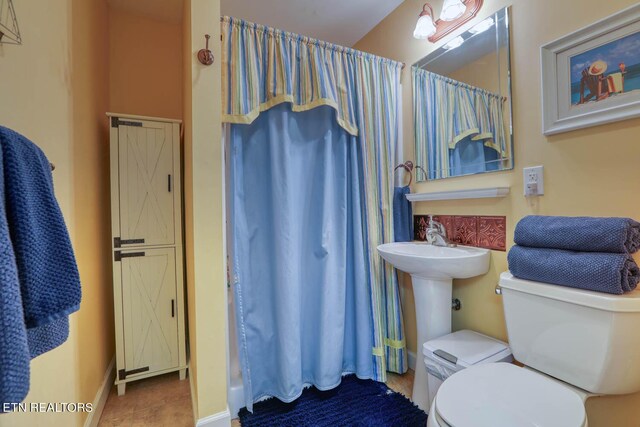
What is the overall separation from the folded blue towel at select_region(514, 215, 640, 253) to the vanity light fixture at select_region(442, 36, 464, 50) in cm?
110

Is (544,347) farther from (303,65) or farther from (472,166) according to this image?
(303,65)

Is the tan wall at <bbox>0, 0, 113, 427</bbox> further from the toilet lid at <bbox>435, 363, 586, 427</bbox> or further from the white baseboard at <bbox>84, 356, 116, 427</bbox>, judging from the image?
→ the toilet lid at <bbox>435, 363, 586, 427</bbox>

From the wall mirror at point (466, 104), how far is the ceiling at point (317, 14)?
1.91ft

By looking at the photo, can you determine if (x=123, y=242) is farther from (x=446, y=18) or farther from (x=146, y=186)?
(x=446, y=18)

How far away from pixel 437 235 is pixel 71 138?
1903 mm

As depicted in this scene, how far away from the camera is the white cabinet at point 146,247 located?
1718mm

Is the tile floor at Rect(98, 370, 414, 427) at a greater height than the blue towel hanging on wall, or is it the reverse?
the blue towel hanging on wall

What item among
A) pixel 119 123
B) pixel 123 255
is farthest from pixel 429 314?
pixel 119 123

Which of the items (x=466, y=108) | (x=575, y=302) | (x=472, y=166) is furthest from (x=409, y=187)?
(x=575, y=302)

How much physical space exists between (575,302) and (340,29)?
231cm

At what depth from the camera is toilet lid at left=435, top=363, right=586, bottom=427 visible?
2.66ft

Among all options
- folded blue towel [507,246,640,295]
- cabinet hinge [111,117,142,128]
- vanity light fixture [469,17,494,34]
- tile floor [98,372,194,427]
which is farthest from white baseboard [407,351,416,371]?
cabinet hinge [111,117,142,128]

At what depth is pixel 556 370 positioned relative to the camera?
103 centimetres

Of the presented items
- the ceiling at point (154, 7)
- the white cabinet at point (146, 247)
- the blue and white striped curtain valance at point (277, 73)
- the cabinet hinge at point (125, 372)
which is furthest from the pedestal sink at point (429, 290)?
the ceiling at point (154, 7)
